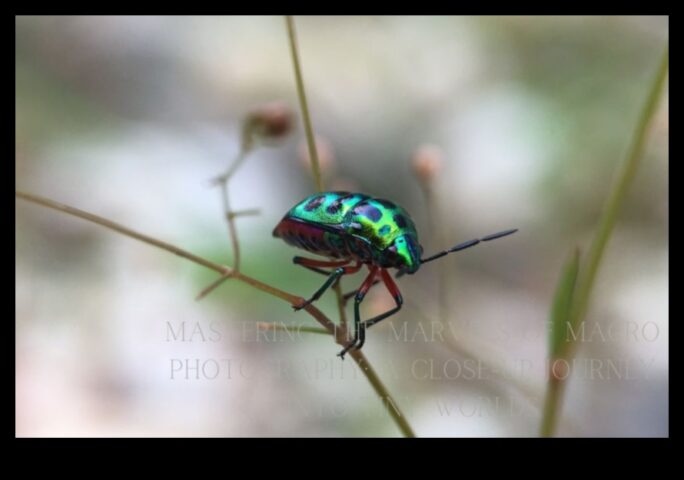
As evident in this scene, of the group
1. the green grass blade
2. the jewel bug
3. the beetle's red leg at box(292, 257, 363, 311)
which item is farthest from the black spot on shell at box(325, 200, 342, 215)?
the green grass blade

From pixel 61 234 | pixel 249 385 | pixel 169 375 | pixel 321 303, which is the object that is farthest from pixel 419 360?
pixel 61 234

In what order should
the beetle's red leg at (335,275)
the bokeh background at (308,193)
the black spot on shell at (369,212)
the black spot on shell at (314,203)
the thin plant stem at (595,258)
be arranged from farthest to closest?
the bokeh background at (308,193), the black spot on shell at (369,212), the black spot on shell at (314,203), the beetle's red leg at (335,275), the thin plant stem at (595,258)

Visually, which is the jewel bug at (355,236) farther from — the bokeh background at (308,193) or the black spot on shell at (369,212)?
the bokeh background at (308,193)

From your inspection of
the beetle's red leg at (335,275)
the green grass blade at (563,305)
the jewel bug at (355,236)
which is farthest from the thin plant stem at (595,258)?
the beetle's red leg at (335,275)

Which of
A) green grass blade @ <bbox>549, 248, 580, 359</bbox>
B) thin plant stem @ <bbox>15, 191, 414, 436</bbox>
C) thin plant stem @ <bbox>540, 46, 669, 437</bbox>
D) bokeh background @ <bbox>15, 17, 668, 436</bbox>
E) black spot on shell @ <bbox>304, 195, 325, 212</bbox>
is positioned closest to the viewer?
thin plant stem @ <bbox>15, 191, 414, 436</bbox>

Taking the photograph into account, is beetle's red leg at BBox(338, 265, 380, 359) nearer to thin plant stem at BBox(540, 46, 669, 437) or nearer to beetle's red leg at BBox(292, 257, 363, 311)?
beetle's red leg at BBox(292, 257, 363, 311)

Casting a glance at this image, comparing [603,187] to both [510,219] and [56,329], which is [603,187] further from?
[56,329]

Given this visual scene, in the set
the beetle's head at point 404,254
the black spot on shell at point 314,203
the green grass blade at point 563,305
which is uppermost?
the black spot on shell at point 314,203
